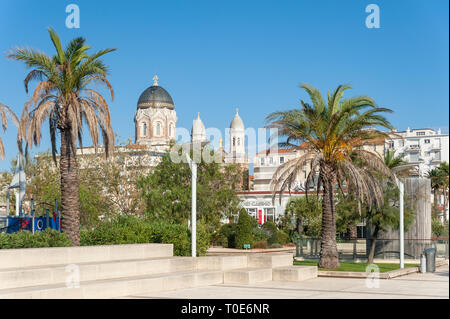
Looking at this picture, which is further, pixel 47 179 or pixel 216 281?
pixel 47 179

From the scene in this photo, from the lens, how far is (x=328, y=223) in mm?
23578

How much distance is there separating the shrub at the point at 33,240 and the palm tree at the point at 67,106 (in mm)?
1186

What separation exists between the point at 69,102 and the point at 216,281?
6.95 metres

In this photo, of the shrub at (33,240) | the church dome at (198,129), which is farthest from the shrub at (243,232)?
the church dome at (198,129)

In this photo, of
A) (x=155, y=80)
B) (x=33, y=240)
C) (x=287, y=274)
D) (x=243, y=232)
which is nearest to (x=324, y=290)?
(x=287, y=274)

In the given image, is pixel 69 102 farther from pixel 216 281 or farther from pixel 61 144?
pixel 216 281

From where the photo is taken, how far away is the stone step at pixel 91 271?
1301 cm

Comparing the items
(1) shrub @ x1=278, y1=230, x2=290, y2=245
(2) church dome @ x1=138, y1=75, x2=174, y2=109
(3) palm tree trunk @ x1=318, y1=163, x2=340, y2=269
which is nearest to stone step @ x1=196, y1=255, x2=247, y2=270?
(3) palm tree trunk @ x1=318, y1=163, x2=340, y2=269

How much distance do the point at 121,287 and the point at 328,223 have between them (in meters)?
11.3

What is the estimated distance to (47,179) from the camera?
49.5m

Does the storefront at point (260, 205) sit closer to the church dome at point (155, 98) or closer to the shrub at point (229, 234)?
the shrub at point (229, 234)

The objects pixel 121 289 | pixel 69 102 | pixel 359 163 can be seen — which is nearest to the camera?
pixel 121 289
